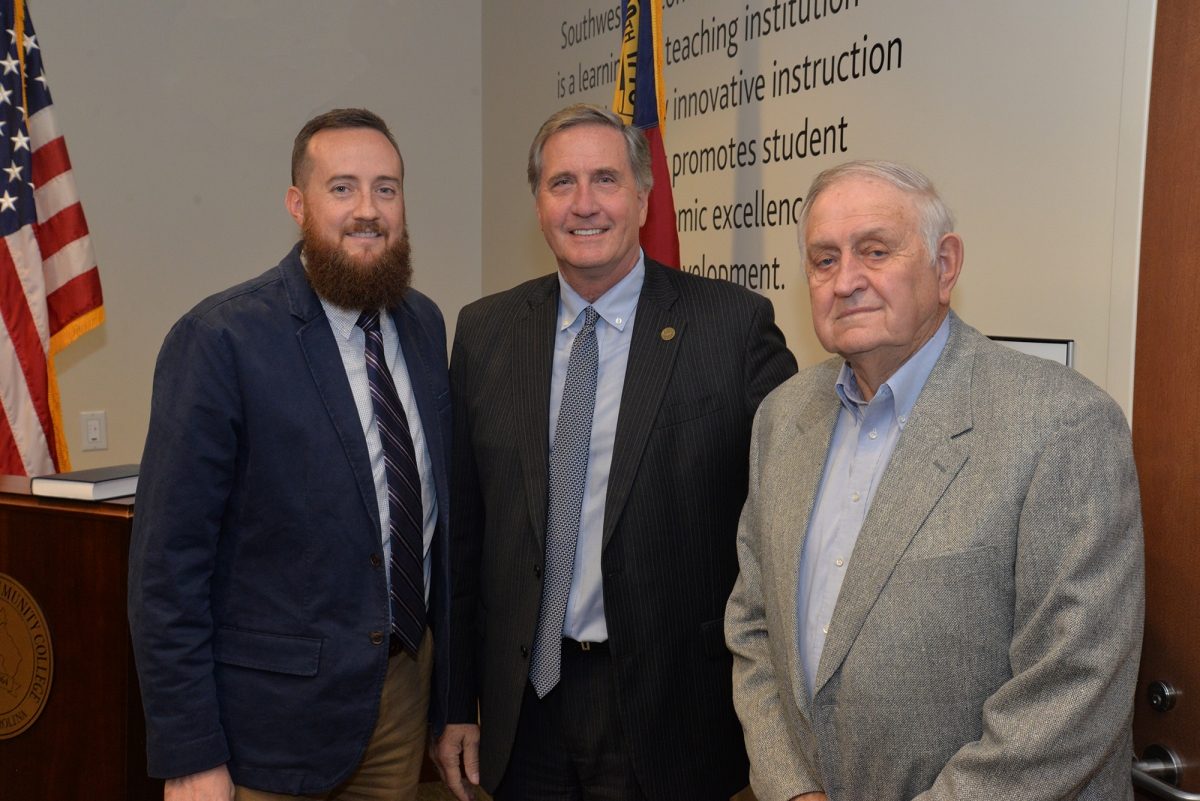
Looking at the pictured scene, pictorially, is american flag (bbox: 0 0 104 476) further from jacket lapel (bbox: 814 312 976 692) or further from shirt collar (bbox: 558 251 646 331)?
jacket lapel (bbox: 814 312 976 692)

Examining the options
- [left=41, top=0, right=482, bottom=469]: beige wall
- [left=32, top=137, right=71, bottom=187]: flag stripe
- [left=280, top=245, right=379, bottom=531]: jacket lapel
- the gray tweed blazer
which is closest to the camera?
the gray tweed blazer

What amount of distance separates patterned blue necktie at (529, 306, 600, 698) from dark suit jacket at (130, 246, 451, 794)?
32cm

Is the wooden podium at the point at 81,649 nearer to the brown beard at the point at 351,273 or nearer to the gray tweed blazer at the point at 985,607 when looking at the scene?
the brown beard at the point at 351,273

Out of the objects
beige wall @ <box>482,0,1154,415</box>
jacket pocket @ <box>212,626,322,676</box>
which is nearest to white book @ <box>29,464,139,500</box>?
jacket pocket @ <box>212,626,322,676</box>

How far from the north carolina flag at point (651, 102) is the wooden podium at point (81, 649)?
1.67 m

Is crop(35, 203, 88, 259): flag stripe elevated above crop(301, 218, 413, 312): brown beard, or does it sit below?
above

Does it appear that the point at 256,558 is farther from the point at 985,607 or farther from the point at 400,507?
the point at 985,607

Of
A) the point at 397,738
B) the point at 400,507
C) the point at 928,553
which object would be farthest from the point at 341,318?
the point at 928,553

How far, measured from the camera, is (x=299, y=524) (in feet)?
6.05

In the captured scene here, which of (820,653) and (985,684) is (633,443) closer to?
(820,653)

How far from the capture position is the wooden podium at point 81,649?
224cm

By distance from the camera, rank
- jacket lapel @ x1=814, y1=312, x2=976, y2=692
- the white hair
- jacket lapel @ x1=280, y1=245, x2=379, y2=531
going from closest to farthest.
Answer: jacket lapel @ x1=814, y1=312, x2=976, y2=692 < the white hair < jacket lapel @ x1=280, y1=245, x2=379, y2=531

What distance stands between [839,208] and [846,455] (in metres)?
0.40

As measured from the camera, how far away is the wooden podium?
7.34 ft
